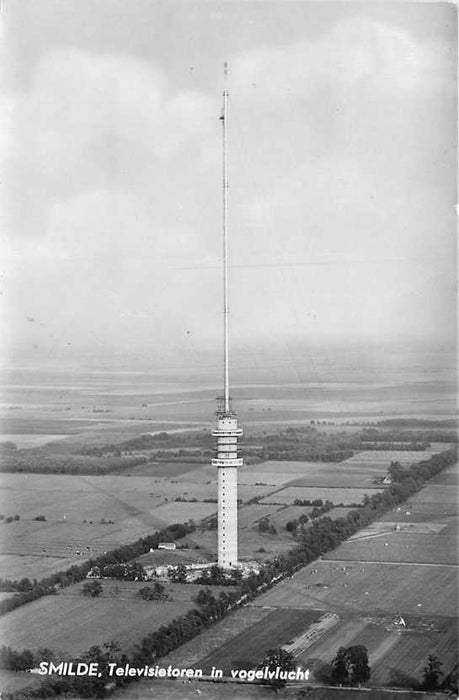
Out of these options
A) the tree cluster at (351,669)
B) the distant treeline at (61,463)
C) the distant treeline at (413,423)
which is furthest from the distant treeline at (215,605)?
the distant treeline at (413,423)

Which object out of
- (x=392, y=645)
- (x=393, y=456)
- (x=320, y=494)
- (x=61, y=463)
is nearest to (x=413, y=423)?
(x=393, y=456)

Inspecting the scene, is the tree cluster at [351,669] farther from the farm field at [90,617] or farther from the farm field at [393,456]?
the farm field at [393,456]

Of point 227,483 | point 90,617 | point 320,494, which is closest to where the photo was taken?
point 90,617

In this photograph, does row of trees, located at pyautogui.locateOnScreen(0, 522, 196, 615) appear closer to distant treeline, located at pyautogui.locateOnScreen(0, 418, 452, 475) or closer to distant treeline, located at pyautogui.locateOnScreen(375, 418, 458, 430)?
distant treeline, located at pyautogui.locateOnScreen(0, 418, 452, 475)

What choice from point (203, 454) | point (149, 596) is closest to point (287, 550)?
point (149, 596)

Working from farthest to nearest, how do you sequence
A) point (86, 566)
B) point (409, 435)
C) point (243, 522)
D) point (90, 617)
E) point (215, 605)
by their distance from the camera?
1. point (409, 435)
2. point (243, 522)
3. point (86, 566)
4. point (215, 605)
5. point (90, 617)

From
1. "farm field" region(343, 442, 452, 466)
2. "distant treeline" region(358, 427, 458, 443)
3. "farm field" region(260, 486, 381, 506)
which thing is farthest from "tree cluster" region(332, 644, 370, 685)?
"distant treeline" region(358, 427, 458, 443)

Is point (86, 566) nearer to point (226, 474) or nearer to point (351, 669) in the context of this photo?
point (226, 474)
